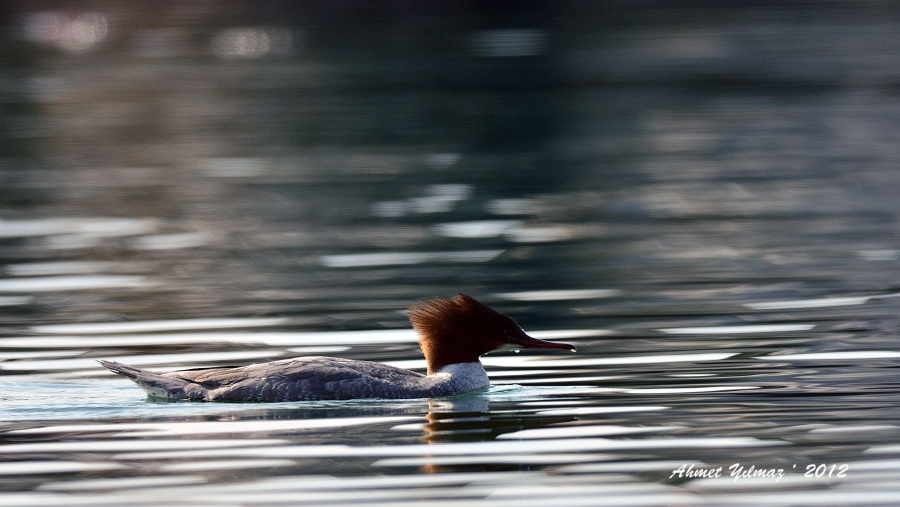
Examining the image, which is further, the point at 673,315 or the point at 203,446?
the point at 673,315

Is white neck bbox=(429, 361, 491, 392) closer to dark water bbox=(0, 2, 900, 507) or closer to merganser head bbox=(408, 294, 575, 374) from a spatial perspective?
merganser head bbox=(408, 294, 575, 374)

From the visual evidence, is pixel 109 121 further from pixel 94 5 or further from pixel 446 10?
pixel 94 5

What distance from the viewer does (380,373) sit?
38.4 ft

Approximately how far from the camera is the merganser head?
11.9 metres

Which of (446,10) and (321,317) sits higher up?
(446,10)

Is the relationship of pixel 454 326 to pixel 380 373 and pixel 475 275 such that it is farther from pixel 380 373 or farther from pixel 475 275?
pixel 475 275

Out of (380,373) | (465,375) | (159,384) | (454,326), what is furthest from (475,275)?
(159,384)

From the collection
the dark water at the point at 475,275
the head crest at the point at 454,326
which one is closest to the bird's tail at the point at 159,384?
the dark water at the point at 475,275

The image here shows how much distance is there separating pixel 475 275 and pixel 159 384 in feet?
18.0

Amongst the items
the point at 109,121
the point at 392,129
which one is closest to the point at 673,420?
the point at 392,129

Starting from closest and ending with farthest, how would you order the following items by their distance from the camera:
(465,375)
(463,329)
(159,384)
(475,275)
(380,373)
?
(159,384) < (380,373) < (465,375) < (463,329) < (475,275)

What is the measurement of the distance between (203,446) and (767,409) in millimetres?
3358

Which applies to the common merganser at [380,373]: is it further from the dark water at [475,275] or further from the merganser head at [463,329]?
the dark water at [475,275]

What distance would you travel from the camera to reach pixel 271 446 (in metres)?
10.2
